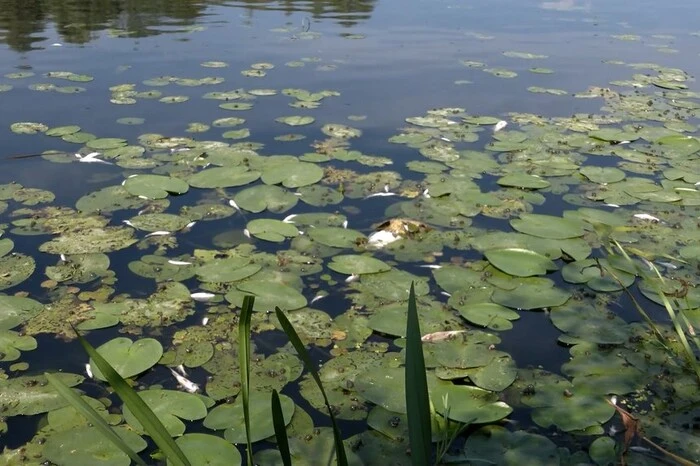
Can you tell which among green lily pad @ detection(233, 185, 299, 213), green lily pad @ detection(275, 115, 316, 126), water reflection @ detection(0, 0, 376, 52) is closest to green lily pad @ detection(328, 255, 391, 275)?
green lily pad @ detection(233, 185, 299, 213)

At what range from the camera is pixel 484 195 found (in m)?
3.91

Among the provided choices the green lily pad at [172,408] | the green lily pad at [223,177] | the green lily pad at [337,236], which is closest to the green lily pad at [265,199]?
the green lily pad at [223,177]

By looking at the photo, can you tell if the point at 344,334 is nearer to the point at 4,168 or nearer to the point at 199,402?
the point at 199,402

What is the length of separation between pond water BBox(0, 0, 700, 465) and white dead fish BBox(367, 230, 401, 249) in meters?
0.02

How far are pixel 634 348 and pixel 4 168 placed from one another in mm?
3756

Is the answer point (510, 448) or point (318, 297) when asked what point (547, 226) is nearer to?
point (318, 297)

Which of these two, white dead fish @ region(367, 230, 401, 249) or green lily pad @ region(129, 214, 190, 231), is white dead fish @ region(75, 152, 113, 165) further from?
white dead fish @ region(367, 230, 401, 249)

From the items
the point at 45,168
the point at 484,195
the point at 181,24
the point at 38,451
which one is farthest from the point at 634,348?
the point at 181,24

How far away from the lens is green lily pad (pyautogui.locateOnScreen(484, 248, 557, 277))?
10.2 ft

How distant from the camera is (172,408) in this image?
224 centimetres

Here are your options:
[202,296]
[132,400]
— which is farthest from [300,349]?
[202,296]

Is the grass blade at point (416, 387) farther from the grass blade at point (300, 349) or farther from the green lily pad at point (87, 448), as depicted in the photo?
the green lily pad at point (87, 448)

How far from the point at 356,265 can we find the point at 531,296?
2.64 ft

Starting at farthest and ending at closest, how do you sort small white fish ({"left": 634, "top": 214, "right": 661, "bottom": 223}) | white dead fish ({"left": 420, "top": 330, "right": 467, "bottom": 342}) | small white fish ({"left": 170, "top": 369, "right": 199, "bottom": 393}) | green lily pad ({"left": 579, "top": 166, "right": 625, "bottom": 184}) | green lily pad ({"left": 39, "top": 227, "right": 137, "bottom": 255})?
green lily pad ({"left": 579, "top": 166, "right": 625, "bottom": 184}) < small white fish ({"left": 634, "top": 214, "right": 661, "bottom": 223}) < green lily pad ({"left": 39, "top": 227, "right": 137, "bottom": 255}) < white dead fish ({"left": 420, "top": 330, "right": 467, "bottom": 342}) < small white fish ({"left": 170, "top": 369, "right": 199, "bottom": 393})
